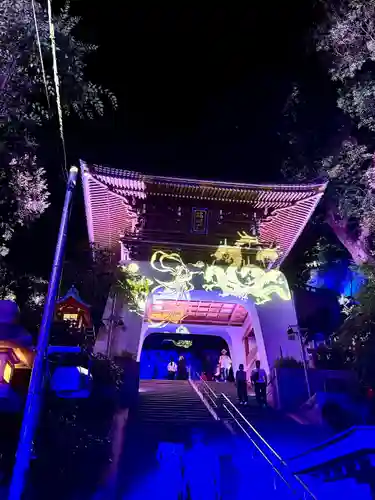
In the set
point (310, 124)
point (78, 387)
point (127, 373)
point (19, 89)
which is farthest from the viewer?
point (310, 124)

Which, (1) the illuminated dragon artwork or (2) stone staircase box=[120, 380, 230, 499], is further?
(1) the illuminated dragon artwork

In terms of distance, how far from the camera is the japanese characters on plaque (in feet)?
60.5

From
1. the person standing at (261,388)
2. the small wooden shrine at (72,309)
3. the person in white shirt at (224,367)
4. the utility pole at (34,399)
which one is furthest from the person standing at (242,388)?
the utility pole at (34,399)

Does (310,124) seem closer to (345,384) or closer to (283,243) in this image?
(283,243)

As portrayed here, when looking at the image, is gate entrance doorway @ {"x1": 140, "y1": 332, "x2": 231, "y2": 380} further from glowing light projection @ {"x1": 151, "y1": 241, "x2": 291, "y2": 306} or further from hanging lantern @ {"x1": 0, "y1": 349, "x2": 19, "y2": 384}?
hanging lantern @ {"x1": 0, "y1": 349, "x2": 19, "y2": 384}

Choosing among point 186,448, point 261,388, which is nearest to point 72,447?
point 186,448

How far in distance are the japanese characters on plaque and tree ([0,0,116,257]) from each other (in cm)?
541

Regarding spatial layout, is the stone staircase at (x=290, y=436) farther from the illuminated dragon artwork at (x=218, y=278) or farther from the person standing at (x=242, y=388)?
the illuminated dragon artwork at (x=218, y=278)

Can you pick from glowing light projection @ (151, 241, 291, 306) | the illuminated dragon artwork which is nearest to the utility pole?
the illuminated dragon artwork

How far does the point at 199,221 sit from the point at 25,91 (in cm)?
772

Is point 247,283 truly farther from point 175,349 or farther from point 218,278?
point 175,349

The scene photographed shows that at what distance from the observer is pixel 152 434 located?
10.8 meters

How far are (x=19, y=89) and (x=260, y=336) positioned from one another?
11.3 m

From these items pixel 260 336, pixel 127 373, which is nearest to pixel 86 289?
pixel 127 373
